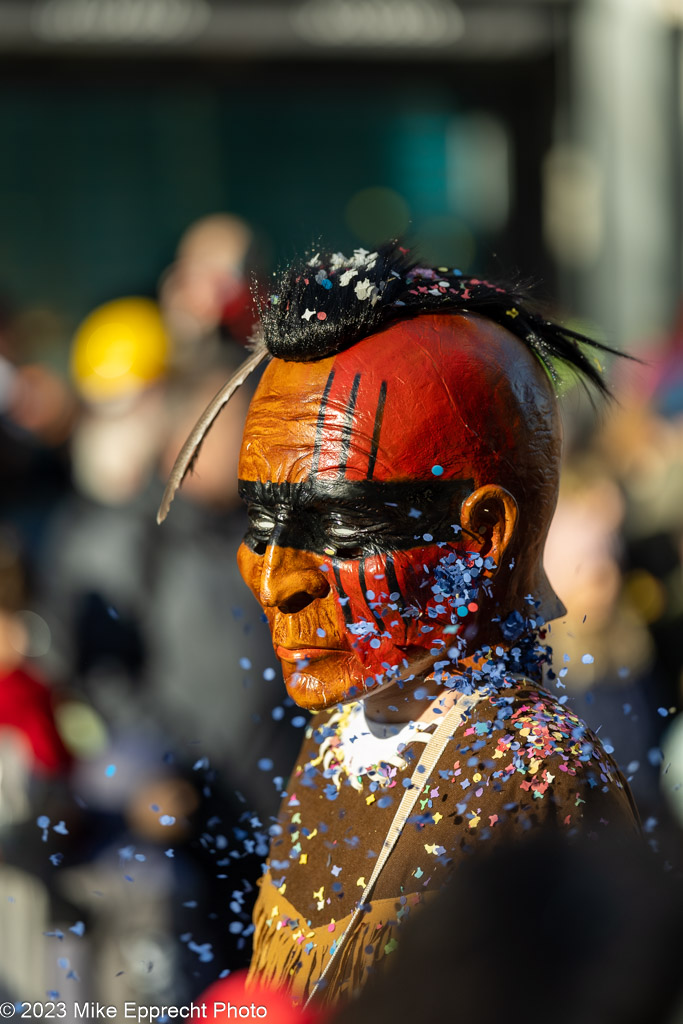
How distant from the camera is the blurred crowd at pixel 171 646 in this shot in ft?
6.03

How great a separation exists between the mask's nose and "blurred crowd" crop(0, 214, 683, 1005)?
0.90 ft

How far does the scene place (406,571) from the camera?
151 cm

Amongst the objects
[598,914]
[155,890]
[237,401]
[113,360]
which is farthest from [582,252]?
[598,914]

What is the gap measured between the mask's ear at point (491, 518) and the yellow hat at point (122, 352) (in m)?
2.26

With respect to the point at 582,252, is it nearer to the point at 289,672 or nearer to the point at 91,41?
the point at 91,41

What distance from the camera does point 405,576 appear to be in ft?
4.97

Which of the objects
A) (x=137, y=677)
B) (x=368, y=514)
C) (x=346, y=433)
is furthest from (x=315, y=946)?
(x=137, y=677)

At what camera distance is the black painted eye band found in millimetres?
1505

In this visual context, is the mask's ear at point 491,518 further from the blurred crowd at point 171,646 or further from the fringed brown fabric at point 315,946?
the fringed brown fabric at point 315,946

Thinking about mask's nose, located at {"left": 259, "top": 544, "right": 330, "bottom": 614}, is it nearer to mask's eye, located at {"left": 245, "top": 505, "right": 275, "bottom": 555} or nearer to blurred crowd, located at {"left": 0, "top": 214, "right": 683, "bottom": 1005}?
mask's eye, located at {"left": 245, "top": 505, "right": 275, "bottom": 555}

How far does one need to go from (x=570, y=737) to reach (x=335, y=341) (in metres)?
0.62
